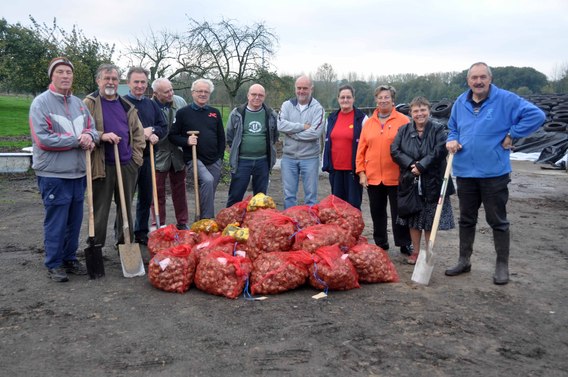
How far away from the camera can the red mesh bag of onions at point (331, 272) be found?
4492 millimetres

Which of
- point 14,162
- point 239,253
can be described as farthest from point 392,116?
point 14,162

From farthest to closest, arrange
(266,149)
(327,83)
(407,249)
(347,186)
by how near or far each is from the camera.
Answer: (327,83) → (266,149) → (347,186) → (407,249)

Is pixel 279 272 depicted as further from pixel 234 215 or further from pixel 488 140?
pixel 488 140

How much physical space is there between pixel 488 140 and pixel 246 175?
291cm

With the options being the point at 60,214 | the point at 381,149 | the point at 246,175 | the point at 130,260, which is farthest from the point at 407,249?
the point at 60,214

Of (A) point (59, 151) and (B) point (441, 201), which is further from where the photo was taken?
(B) point (441, 201)

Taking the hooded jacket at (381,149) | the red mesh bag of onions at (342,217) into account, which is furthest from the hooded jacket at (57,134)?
the hooded jacket at (381,149)

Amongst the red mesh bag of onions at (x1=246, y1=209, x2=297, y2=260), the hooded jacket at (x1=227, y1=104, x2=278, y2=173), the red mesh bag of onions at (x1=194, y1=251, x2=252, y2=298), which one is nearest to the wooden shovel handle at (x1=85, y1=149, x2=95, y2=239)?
the red mesh bag of onions at (x1=194, y1=251, x2=252, y2=298)

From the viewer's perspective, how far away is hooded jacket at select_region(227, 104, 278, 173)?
620 centimetres

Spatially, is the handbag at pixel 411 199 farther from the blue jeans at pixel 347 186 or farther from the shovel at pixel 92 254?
the shovel at pixel 92 254

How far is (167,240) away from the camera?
5246 mm

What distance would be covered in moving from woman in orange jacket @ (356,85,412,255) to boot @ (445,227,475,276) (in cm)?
69

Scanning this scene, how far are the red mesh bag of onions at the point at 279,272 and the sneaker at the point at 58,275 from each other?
1.85m

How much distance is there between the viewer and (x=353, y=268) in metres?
4.69
